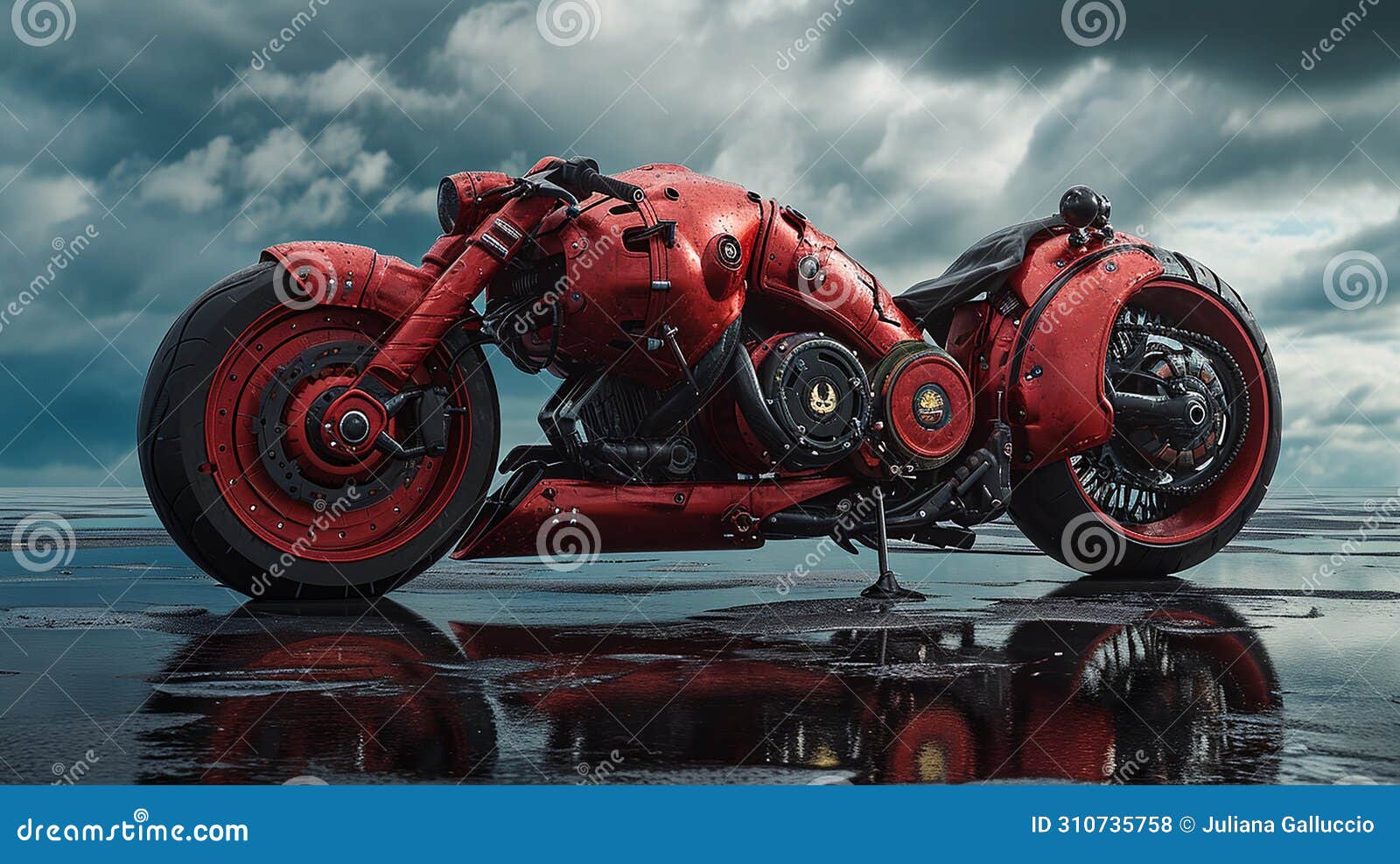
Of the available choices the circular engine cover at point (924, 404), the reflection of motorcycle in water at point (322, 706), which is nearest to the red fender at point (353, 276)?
the reflection of motorcycle in water at point (322, 706)

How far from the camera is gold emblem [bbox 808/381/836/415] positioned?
20.5 feet

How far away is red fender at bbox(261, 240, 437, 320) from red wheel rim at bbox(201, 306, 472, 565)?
0.08 metres

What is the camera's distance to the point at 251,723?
321 centimetres

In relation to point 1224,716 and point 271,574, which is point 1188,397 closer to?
point 1224,716

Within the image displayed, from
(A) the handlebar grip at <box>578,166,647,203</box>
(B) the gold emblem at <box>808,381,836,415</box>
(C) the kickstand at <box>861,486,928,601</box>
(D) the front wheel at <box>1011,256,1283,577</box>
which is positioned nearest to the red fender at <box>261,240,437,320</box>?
(A) the handlebar grip at <box>578,166,647,203</box>

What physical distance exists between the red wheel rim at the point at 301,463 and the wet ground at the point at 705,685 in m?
0.35

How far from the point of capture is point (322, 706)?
136 inches

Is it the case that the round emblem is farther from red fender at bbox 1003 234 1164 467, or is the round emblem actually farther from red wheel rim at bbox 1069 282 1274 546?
red wheel rim at bbox 1069 282 1274 546

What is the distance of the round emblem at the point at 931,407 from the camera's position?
6609 millimetres

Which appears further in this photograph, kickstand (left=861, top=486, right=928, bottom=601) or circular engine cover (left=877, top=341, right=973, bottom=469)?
circular engine cover (left=877, top=341, right=973, bottom=469)

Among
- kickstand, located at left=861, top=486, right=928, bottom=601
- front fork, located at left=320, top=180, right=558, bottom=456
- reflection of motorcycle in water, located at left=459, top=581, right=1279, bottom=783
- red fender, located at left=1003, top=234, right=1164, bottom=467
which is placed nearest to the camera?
reflection of motorcycle in water, located at left=459, top=581, right=1279, bottom=783

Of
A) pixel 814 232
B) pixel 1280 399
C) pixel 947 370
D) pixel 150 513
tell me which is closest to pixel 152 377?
pixel 814 232

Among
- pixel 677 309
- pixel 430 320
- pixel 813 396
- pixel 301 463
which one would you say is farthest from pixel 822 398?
pixel 301 463

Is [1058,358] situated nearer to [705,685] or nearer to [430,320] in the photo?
[430,320]
